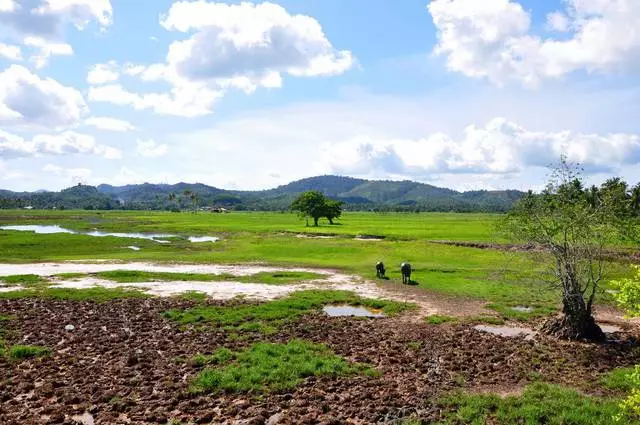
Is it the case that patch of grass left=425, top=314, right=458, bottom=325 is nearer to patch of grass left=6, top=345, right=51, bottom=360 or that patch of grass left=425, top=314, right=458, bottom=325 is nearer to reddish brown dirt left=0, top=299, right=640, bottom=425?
reddish brown dirt left=0, top=299, right=640, bottom=425

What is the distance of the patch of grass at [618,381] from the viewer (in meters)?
16.2

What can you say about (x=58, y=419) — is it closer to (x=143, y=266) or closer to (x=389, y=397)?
(x=389, y=397)

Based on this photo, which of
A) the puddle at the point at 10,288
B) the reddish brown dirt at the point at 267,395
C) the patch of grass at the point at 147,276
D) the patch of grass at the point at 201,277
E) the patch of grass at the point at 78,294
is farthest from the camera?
the patch of grass at the point at 147,276

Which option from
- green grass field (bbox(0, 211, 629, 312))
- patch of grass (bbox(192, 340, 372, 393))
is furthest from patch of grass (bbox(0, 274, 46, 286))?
patch of grass (bbox(192, 340, 372, 393))

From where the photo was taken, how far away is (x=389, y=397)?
15.9m

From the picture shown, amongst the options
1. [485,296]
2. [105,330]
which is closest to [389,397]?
[105,330]

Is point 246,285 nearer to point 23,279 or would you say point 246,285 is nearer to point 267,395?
point 23,279

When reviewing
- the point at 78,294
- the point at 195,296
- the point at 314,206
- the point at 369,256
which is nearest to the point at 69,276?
the point at 78,294

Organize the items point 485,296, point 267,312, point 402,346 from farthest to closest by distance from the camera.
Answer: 1. point 485,296
2. point 267,312
3. point 402,346

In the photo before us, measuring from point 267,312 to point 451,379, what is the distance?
520 inches

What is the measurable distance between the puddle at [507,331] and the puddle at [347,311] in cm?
615

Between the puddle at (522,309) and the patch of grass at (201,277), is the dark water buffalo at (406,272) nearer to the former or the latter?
the patch of grass at (201,277)

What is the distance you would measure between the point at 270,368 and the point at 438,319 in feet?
40.3

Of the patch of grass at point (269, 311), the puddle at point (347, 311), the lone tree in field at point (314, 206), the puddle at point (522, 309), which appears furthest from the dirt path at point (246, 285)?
the lone tree in field at point (314, 206)
